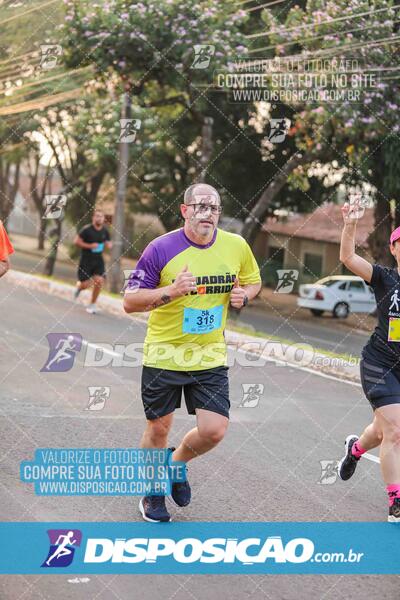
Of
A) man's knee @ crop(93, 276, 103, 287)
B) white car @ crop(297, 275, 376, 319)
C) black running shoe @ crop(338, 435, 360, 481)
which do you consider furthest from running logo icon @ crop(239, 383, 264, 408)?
white car @ crop(297, 275, 376, 319)

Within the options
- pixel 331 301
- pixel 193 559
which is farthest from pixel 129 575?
pixel 331 301

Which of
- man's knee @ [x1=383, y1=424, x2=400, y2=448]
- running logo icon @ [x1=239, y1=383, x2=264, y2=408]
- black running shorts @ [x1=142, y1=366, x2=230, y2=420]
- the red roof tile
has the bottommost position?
the red roof tile

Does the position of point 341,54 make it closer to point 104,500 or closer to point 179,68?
point 179,68

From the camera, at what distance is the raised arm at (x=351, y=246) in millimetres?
5984

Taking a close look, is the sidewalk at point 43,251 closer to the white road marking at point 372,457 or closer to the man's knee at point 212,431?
the white road marking at point 372,457

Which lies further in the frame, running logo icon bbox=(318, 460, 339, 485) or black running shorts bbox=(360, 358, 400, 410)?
running logo icon bbox=(318, 460, 339, 485)

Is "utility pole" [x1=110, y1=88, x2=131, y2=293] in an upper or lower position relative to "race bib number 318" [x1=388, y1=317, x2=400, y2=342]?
lower

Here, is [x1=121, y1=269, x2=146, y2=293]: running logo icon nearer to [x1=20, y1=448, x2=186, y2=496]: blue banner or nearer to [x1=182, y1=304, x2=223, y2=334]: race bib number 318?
[x1=182, y1=304, x2=223, y2=334]: race bib number 318

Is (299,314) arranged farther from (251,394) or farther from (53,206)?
(251,394)

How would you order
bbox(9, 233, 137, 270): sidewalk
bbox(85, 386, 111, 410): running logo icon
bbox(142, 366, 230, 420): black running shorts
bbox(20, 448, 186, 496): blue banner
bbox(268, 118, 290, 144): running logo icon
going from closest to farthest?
bbox(142, 366, 230, 420): black running shorts < bbox(20, 448, 186, 496): blue banner < bbox(85, 386, 111, 410): running logo icon < bbox(268, 118, 290, 144): running logo icon < bbox(9, 233, 137, 270): sidewalk

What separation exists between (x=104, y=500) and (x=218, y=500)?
0.77 meters

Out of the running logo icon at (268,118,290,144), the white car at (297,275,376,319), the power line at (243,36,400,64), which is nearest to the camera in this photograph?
the power line at (243,36,400,64)

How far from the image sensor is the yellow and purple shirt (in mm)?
5910

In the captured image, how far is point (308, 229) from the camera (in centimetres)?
4434
